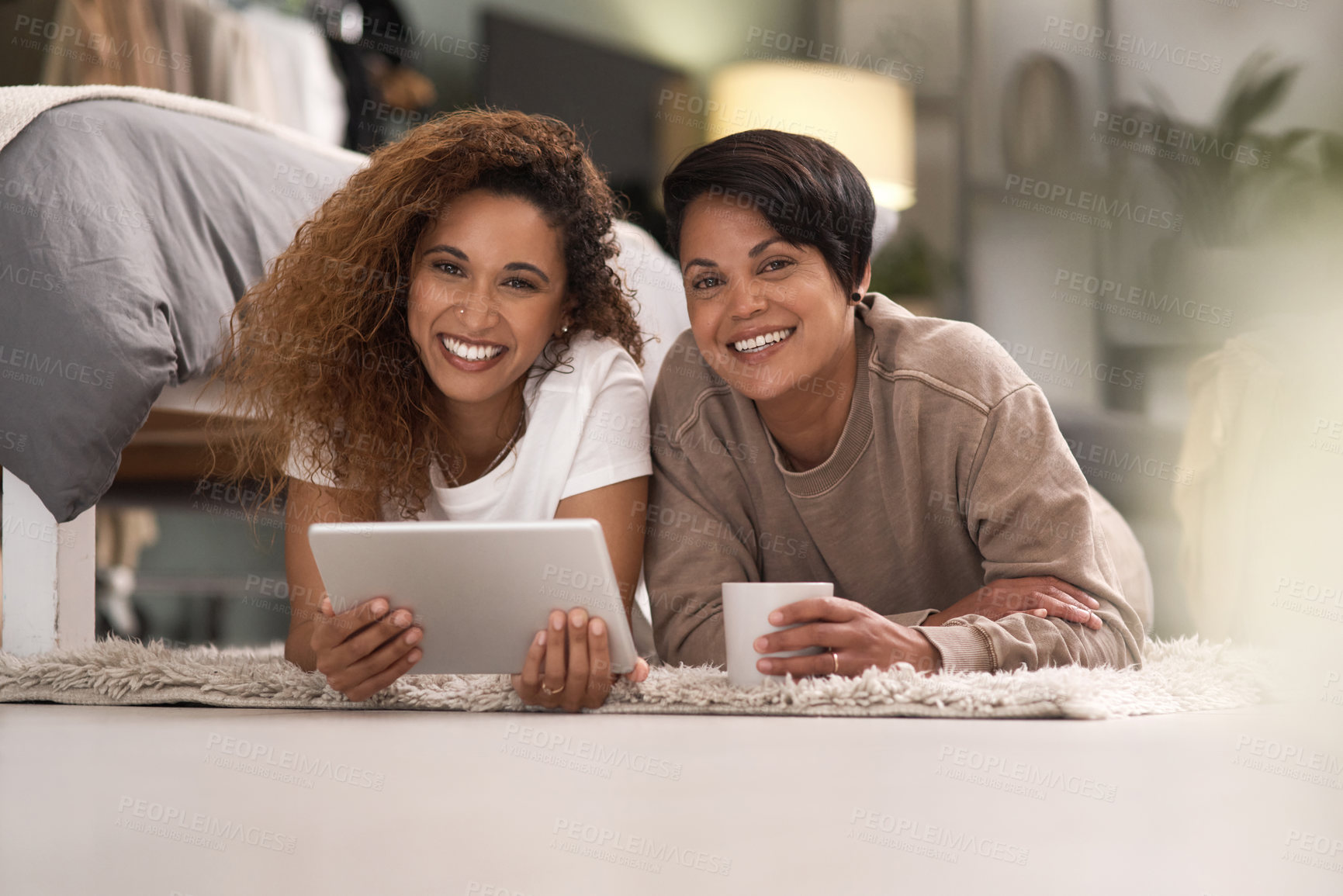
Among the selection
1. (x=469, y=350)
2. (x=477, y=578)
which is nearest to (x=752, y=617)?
(x=477, y=578)

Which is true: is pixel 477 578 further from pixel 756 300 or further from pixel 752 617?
pixel 756 300

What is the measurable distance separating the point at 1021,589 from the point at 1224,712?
0.71 feet

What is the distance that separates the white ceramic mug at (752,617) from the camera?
93cm

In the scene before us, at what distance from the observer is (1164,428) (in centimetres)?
253

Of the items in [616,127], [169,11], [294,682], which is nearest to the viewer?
[294,682]

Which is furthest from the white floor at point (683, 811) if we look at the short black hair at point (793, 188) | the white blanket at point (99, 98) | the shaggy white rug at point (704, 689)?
the white blanket at point (99, 98)

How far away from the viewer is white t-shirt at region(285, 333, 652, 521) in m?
1.18

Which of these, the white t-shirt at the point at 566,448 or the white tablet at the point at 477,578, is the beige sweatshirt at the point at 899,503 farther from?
the white tablet at the point at 477,578

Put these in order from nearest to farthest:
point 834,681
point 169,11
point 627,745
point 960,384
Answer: point 627,745 → point 834,681 → point 960,384 → point 169,11

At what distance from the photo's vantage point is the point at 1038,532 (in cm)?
110

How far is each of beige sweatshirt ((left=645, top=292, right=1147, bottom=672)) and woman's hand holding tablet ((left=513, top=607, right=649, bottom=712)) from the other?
248 millimetres

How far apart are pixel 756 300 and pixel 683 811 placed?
2.15 ft

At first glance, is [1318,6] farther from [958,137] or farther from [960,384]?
[960,384]

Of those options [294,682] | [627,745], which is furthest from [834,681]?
[294,682]
